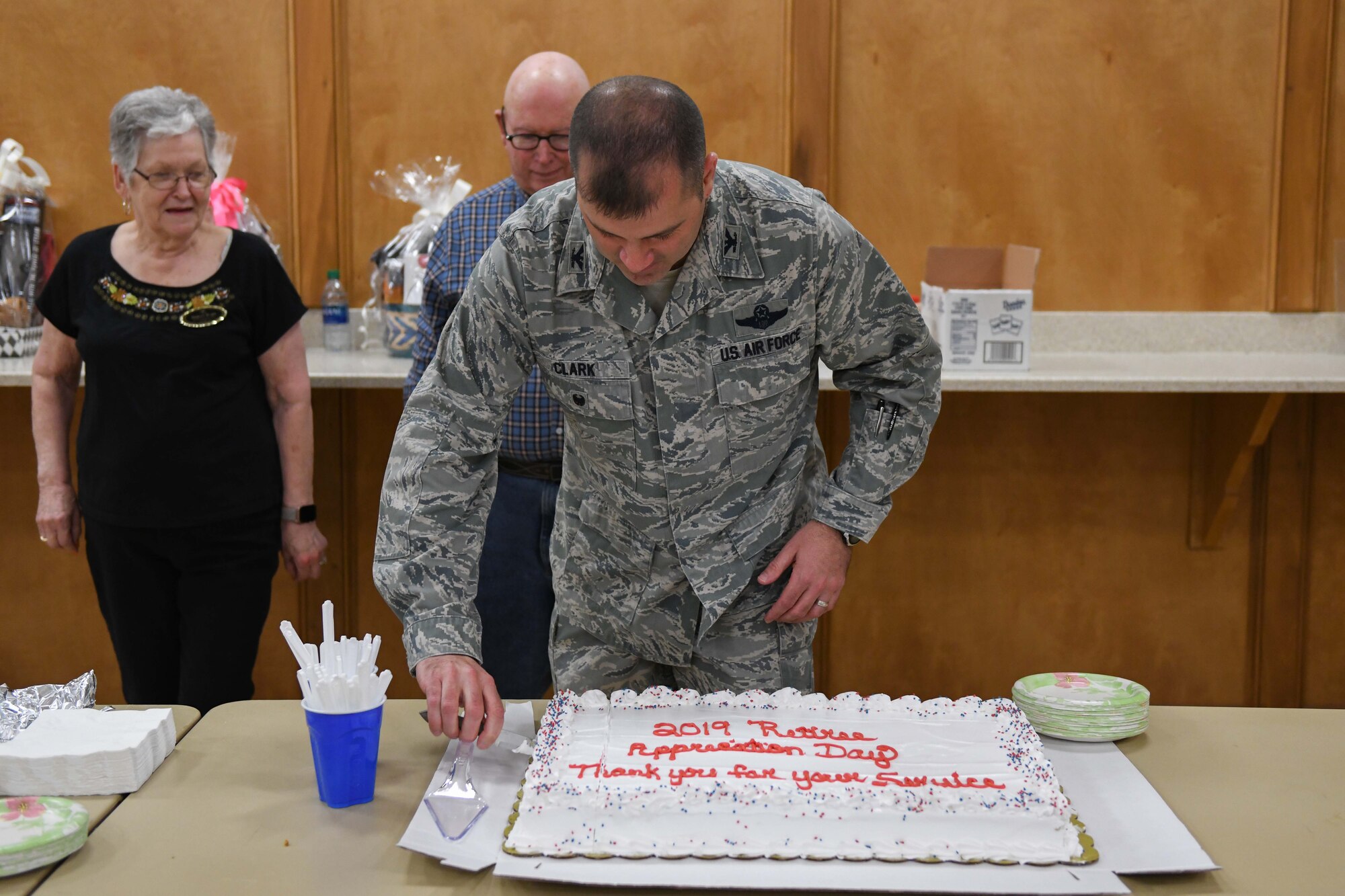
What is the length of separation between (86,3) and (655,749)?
9.20 ft

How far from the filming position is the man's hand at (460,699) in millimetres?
1385

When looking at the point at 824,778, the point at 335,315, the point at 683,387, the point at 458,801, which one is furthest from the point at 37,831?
the point at 335,315

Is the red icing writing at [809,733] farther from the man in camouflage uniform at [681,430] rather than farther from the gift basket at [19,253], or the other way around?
the gift basket at [19,253]

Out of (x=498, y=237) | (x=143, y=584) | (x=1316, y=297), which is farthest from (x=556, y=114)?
(x=1316, y=297)

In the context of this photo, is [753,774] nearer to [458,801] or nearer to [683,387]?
[458,801]

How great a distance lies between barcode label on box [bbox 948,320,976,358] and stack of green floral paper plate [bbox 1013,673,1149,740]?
1.36 meters

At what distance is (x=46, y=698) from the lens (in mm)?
1652

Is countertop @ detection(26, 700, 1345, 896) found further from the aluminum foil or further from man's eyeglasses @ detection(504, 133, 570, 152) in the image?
man's eyeglasses @ detection(504, 133, 570, 152)

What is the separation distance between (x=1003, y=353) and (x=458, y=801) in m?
1.94

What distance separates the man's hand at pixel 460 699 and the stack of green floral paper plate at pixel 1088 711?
2.29 ft

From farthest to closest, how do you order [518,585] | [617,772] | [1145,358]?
[1145,358]
[518,585]
[617,772]

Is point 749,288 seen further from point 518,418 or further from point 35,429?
point 35,429

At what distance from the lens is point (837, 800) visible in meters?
1.29

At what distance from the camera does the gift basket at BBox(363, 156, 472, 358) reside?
3.01 m
